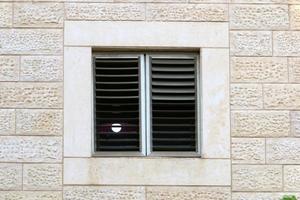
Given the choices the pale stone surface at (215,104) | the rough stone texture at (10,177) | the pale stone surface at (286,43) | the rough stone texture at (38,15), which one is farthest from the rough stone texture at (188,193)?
the rough stone texture at (38,15)

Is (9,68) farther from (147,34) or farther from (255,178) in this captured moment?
(255,178)

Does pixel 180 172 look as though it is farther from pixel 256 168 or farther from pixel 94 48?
pixel 94 48

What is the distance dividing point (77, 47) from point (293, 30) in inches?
100

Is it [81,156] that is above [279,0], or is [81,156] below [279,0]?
below

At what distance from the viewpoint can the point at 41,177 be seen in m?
9.51

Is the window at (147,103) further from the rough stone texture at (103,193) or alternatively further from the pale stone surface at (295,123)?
the pale stone surface at (295,123)

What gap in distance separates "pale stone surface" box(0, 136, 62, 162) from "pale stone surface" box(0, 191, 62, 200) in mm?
372

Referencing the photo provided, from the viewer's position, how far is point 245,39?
9.84 metres

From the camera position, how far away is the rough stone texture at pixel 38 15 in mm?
9734

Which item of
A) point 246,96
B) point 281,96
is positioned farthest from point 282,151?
point 246,96

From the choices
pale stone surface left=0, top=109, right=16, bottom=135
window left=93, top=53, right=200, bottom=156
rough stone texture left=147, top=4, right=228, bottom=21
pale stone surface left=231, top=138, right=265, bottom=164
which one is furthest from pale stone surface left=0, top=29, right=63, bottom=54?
pale stone surface left=231, top=138, right=265, bottom=164

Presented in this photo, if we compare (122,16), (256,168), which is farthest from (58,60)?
(256,168)

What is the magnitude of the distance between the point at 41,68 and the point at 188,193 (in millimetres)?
2214

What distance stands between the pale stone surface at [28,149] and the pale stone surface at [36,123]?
8 centimetres
